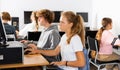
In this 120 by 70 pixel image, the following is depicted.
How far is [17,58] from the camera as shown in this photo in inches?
95.7

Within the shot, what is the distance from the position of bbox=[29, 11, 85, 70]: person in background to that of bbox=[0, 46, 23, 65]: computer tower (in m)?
0.35

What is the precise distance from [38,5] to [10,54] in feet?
13.8

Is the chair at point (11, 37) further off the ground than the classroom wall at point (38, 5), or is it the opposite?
the classroom wall at point (38, 5)

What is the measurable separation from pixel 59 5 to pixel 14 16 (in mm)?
1243

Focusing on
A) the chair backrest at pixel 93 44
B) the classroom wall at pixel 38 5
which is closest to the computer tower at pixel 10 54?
the chair backrest at pixel 93 44

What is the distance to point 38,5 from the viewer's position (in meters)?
6.46

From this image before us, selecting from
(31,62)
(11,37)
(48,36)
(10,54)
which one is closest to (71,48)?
(31,62)

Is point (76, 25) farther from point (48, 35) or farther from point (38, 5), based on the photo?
point (38, 5)

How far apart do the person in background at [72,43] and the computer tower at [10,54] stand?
35 cm

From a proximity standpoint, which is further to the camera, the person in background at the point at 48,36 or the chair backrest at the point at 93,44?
the chair backrest at the point at 93,44

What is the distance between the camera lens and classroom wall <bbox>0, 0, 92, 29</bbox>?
638 centimetres

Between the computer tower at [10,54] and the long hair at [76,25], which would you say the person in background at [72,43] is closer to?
the long hair at [76,25]

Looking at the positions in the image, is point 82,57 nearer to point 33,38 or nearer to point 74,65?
point 74,65

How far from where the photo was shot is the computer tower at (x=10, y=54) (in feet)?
7.72
